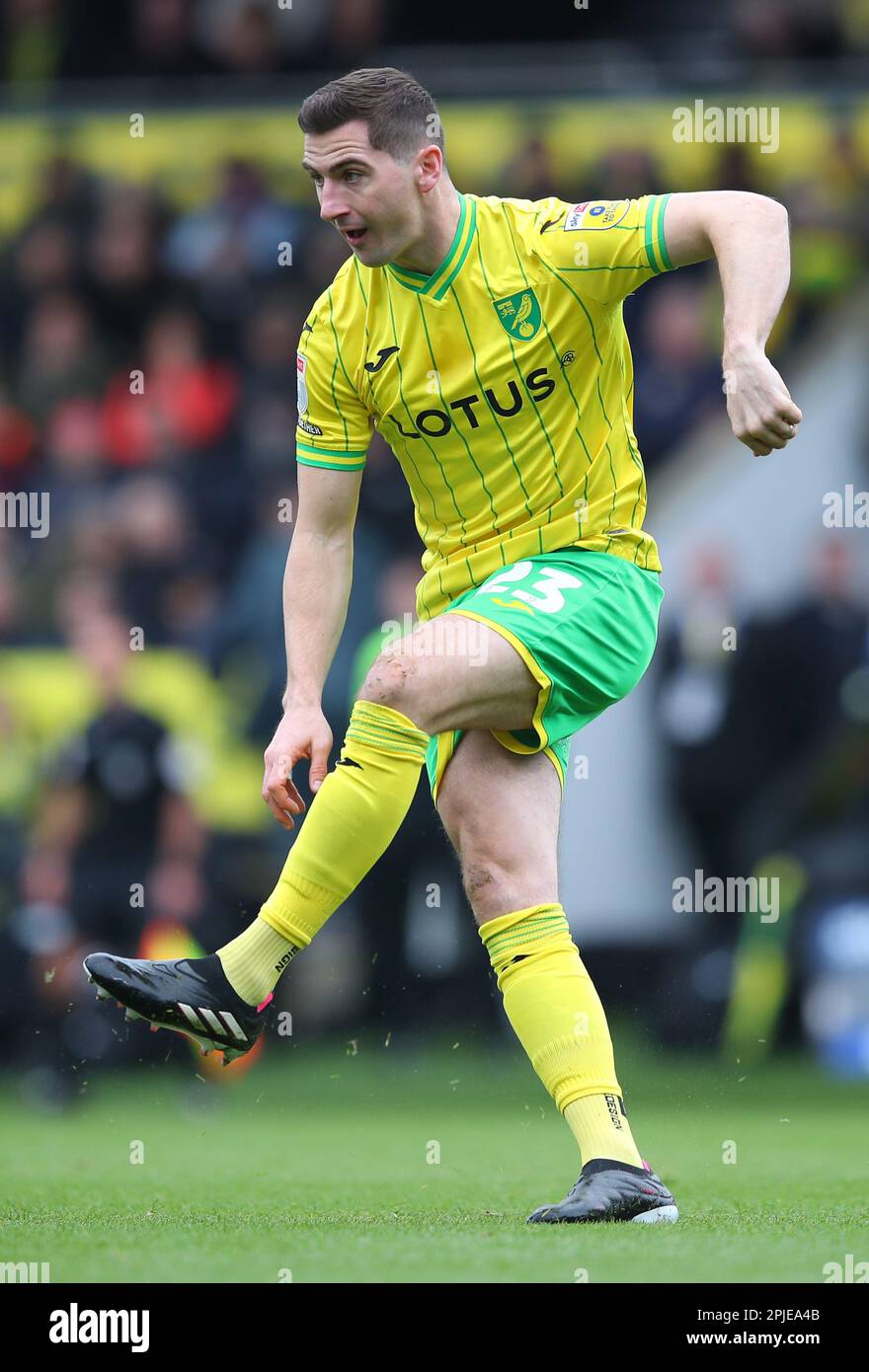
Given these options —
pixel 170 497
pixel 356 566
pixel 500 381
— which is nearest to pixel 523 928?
pixel 500 381

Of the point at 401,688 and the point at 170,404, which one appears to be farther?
the point at 170,404

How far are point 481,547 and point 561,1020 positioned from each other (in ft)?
3.55

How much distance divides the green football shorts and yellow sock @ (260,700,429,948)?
27cm

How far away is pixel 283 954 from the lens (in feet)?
13.6

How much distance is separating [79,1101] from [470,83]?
5.33 meters

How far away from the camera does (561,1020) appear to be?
4160mm

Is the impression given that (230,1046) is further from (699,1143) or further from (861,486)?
(861,486)

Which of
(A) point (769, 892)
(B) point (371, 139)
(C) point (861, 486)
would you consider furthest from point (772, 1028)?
(B) point (371, 139)

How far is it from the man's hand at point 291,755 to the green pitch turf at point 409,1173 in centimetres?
86

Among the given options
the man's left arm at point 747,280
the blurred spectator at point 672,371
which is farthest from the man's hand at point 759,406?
the blurred spectator at point 672,371

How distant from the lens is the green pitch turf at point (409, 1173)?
137 inches

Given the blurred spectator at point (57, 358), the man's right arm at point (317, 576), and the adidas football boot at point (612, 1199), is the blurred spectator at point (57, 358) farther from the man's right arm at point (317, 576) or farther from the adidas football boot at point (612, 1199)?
the adidas football boot at point (612, 1199)

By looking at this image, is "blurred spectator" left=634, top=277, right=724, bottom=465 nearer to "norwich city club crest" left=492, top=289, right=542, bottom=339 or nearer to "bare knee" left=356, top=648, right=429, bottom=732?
"norwich city club crest" left=492, top=289, right=542, bottom=339

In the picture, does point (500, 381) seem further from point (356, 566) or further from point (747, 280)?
point (356, 566)
